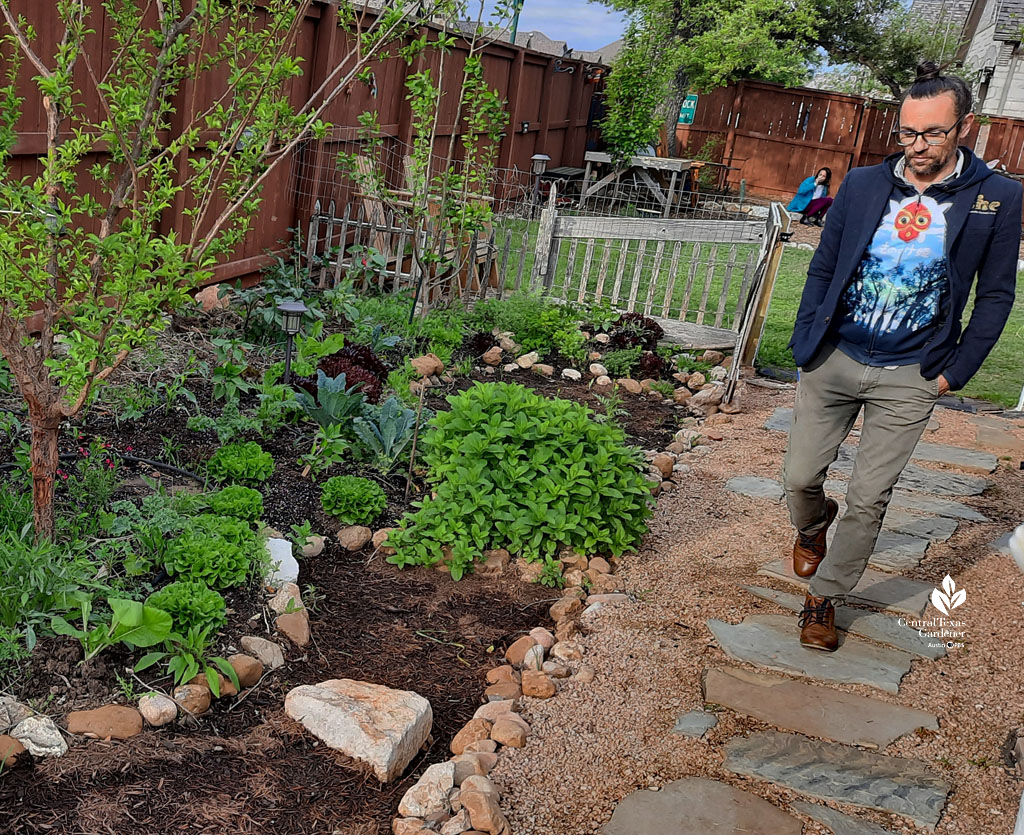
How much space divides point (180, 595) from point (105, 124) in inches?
58.7

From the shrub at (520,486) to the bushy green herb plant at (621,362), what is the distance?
292cm

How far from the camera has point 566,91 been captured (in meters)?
17.6

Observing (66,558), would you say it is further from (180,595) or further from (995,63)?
(995,63)

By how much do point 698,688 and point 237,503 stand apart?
72.2 inches

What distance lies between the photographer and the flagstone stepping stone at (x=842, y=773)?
8.93 feet

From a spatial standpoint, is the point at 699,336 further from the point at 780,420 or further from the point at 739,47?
the point at 739,47

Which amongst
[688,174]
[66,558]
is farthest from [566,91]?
[66,558]

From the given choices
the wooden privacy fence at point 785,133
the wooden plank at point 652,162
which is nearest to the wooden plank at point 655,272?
the wooden plank at point 652,162

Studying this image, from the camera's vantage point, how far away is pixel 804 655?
350 cm

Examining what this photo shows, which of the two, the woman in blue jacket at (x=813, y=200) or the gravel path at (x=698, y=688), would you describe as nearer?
the gravel path at (x=698, y=688)

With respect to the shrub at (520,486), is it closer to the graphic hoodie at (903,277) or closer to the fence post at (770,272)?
the graphic hoodie at (903,277)

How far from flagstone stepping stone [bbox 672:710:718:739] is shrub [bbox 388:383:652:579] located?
1.03 meters

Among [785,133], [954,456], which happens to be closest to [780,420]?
[954,456]

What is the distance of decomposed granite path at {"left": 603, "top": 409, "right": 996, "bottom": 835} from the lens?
2.65m
